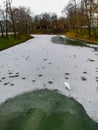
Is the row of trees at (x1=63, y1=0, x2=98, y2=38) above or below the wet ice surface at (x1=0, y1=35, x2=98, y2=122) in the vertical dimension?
above

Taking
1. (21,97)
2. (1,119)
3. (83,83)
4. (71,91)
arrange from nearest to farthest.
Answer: (1,119) → (21,97) → (71,91) → (83,83)

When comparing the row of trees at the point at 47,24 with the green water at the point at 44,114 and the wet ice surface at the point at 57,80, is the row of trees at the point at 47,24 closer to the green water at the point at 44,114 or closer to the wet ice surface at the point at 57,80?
the wet ice surface at the point at 57,80

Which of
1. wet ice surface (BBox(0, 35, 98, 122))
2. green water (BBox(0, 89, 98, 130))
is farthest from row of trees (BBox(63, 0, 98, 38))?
green water (BBox(0, 89, 98, 130))

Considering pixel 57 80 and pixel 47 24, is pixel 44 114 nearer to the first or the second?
pixel 57 80

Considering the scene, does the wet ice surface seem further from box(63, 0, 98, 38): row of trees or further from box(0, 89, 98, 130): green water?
box(63, 0, 98, 38): row of trees

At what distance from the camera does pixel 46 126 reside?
9031 mm

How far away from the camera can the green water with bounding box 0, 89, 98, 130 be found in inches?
356

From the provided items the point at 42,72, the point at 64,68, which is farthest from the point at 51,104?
the point at 64,68

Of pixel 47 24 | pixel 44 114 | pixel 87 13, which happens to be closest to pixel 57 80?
pixel 44 114

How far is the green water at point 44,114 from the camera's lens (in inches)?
356

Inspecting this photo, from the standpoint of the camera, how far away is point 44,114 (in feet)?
32.8

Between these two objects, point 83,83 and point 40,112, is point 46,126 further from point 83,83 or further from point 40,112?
point 83,83

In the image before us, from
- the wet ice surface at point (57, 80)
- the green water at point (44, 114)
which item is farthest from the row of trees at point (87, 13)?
the green water at point (44, 114)

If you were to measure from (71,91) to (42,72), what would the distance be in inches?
222
